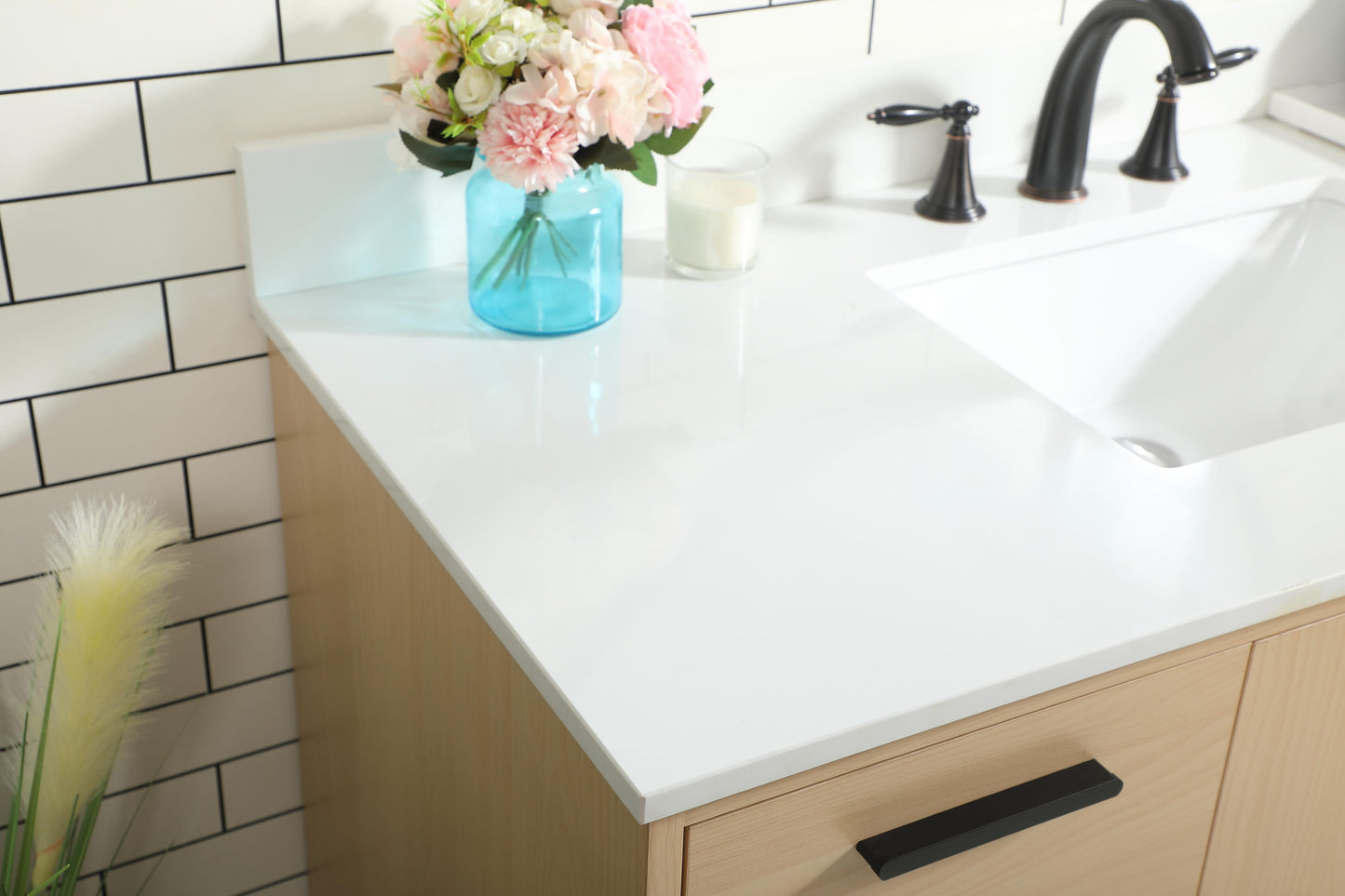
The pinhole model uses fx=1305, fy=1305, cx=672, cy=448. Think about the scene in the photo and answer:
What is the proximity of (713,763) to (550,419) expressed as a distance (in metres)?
0.36

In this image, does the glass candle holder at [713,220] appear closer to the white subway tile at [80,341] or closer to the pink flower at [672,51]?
the pink flower at [672,51]

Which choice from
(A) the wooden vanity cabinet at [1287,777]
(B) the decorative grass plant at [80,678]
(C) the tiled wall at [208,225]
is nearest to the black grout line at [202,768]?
(C) the tiled wall at [208,225]

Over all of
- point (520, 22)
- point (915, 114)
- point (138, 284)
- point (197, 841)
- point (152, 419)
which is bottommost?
point (197, 841)

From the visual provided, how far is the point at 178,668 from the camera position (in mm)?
1219

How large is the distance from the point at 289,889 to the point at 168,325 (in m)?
0.67

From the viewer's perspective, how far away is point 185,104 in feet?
3.28

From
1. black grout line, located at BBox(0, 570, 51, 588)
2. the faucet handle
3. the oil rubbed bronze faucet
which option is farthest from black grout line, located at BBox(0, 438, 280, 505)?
the oil rubbed bronze faucet

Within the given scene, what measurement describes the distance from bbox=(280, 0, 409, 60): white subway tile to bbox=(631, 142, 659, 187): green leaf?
23 centimetres

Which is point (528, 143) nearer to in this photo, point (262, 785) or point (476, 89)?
point (476, 89)

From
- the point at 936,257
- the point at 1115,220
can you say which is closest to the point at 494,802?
the point at 936,257

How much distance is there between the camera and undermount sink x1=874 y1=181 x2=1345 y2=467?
1.25 meters

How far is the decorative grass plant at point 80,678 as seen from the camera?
3.10 ft

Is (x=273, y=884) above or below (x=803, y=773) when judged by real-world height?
below

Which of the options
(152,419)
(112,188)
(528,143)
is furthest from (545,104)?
(152,419)
